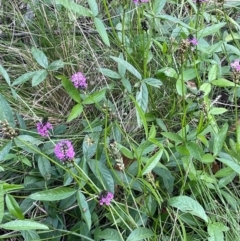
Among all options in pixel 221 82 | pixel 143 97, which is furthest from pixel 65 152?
pixel 221 82

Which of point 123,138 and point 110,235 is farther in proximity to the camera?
point 123,138

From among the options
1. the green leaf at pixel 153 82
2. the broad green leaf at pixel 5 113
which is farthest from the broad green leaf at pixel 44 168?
the green leaf at pixel 153 82

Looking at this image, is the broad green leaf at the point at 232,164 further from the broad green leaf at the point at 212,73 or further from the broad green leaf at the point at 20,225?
the broad green leaf at the point at 20,225

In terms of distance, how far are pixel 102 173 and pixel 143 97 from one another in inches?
8.7

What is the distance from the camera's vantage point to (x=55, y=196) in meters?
1.01

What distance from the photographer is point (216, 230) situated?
1029mm

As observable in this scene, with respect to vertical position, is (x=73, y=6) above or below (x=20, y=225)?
above

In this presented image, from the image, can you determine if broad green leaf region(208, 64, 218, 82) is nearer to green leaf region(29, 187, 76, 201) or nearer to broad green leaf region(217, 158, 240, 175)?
broad green leaf region(217, 158, 240, 175)

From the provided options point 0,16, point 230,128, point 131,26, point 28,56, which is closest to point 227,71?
point 230,128

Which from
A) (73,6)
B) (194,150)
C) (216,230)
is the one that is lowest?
(216,230)

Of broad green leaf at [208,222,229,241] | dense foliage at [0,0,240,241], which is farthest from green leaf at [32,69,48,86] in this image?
broad green leaf at [208,222,229,241]

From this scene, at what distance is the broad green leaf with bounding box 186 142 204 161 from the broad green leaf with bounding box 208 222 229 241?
0.14m

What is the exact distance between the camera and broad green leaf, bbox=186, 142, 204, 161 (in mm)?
1090

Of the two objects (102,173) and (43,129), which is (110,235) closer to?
(102,173)
